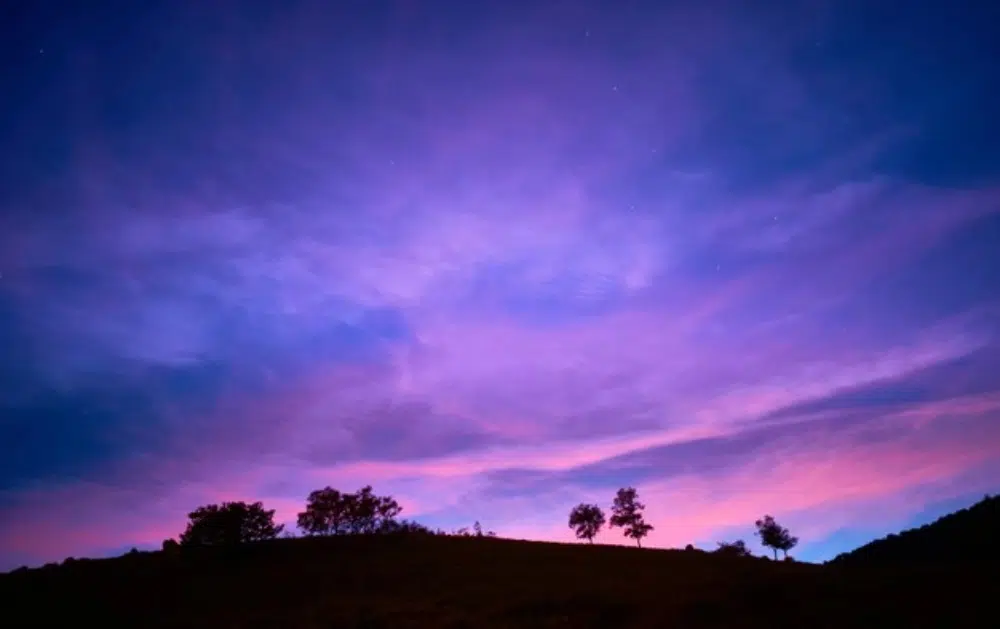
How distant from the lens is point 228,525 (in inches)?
2672

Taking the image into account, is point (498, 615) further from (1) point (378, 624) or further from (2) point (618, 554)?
(2) point (618, 554)

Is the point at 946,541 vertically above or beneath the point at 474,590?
above

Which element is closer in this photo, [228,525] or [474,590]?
[474,590]

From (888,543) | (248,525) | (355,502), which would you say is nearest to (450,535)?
(355,502)

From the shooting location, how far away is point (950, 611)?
28.2 m

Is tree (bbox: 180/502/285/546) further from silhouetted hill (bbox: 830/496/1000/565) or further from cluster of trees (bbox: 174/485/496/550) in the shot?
silhouetted hill (bbox: 830/496/1000/565)

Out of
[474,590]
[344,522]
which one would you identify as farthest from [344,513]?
[474,590]

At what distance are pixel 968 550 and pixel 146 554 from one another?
8972 centimetres

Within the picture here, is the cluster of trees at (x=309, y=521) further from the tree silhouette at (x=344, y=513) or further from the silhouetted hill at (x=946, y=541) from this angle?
the silhouetted hill at (x=946, y=541)

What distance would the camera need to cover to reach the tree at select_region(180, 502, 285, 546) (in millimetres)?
67312

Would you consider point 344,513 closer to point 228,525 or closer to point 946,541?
point 228,525

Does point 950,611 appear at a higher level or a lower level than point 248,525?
lower

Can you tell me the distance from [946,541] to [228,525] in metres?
89.2

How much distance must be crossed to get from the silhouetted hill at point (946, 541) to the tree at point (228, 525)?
235 ft
